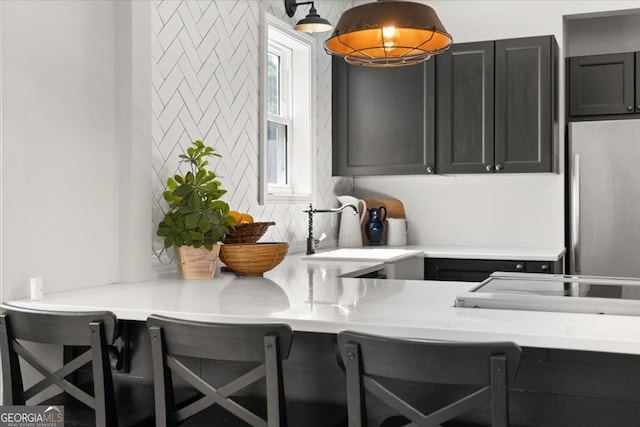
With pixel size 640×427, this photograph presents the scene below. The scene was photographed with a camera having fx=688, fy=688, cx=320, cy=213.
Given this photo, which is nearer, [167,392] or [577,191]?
[167,392]

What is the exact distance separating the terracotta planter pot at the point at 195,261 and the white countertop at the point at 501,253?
170cm

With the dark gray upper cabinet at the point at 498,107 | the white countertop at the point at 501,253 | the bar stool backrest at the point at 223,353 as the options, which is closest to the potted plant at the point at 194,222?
the bar stool backrest at the point at 223,353

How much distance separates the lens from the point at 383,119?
442 centimetres

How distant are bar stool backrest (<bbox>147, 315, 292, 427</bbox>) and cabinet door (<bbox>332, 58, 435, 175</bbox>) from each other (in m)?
2.84

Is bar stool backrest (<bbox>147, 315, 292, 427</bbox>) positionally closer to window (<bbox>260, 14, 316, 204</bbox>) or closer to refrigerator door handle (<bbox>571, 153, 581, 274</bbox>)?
window (<bbox>260, 14, 316, 204</bbox>)

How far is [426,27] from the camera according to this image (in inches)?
84.4

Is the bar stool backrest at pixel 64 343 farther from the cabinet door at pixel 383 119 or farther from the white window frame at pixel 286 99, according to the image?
the cabinet door at pixel 383 119

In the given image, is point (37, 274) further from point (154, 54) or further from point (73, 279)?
point (154, 54)

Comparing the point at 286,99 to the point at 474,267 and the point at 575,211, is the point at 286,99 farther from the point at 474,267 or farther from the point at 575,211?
the point at 575,211

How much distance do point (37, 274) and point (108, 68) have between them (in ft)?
2.65

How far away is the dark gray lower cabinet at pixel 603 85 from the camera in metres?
4.50

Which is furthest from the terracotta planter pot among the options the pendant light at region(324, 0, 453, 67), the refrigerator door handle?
the refrigerator door handle

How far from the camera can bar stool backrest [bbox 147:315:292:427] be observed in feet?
5.34

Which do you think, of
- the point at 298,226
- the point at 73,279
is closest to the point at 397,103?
the point at 298,226
